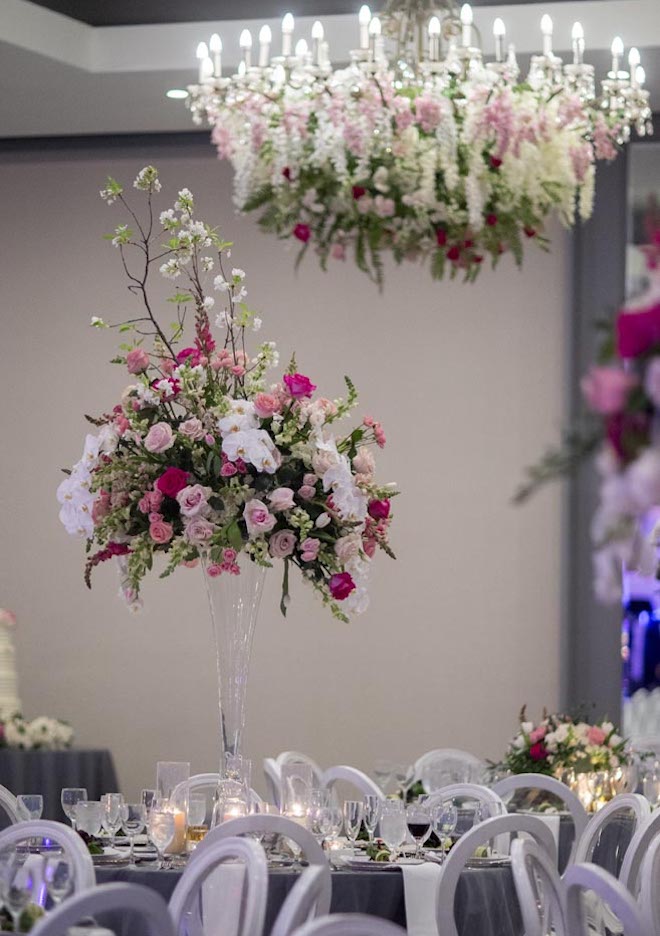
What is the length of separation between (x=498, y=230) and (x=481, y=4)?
413 cm

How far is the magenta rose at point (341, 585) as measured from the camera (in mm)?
4473

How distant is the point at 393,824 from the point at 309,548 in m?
0.84

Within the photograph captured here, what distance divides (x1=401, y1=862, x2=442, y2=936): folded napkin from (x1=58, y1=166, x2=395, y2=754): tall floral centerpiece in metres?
0.64

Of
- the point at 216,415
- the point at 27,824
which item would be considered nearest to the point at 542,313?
the point at 216,415

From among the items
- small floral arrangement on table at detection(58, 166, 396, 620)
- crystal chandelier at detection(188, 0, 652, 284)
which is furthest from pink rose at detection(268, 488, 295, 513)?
crystal chandelier at detection(188, 0, 652, 284)

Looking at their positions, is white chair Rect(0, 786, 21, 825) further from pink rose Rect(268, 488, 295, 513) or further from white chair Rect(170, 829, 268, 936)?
pink rose Rect(268, 488, 295, 513)

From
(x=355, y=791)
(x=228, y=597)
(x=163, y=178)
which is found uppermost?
(x=163, y=178)

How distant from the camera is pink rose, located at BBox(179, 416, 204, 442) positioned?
14.7 ft

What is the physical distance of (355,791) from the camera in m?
8.36

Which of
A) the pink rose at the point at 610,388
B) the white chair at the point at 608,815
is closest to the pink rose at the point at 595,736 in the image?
the white chair at the point at 608,815

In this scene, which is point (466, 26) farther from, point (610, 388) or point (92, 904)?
point (92, 904)

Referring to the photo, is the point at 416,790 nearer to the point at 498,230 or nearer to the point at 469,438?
the point at 469,438

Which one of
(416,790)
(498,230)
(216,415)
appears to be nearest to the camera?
(498,230)

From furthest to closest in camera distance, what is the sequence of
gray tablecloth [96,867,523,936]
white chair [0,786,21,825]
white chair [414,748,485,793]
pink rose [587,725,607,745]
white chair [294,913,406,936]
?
pink rose [587,725,607,745]
white chair [414,748,485,793]
white chair [0,786,21,825]
gray tablecloth [96,867,523,936]
white chair [294,913,406,936]
